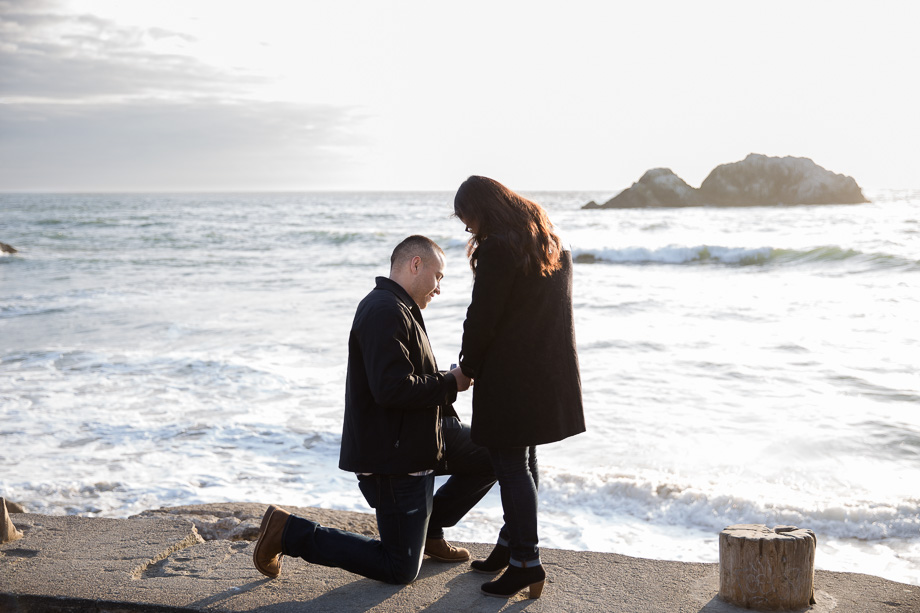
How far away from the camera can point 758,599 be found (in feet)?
9.66

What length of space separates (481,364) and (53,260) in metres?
27.4

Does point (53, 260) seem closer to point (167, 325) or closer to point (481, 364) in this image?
point (167, 325)

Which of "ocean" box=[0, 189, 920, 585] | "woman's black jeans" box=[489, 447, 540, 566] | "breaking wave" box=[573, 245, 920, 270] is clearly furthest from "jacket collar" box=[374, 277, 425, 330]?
"breaking wave" box=[573, 245, 920, 270]

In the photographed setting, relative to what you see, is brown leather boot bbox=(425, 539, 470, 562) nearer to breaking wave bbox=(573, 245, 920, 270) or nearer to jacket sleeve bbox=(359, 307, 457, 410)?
jacket sleeve bbox=(359, 307, 457, 410)

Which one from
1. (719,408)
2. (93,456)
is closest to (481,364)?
(93,456)

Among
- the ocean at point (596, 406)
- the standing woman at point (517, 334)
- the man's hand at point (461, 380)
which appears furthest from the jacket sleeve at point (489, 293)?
the ocean at point (596, 406)

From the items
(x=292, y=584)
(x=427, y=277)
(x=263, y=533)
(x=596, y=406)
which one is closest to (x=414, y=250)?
(x=427, y=277)

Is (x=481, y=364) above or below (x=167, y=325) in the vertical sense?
above

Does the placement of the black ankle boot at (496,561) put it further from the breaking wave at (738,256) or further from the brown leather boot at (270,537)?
the breaking wave at (738,256)

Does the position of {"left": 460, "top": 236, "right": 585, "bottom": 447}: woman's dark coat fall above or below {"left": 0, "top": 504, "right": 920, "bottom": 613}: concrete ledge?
above

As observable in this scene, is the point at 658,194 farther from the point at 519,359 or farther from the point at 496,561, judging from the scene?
the point at 519,359

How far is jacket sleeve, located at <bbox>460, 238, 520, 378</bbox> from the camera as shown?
2.76 meters

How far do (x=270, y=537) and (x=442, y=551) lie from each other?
2.65 ft

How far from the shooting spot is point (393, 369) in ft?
9.51
